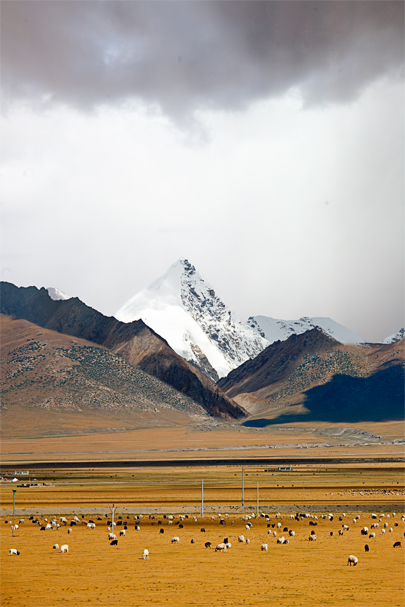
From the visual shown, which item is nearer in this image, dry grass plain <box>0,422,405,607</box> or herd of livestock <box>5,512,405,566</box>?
dry grass plain <box>0,422,405,607</box>

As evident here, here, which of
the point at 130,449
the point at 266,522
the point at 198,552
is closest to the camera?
the point at 198,552

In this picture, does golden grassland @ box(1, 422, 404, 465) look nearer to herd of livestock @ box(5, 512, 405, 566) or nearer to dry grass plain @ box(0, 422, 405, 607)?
dry grass plain @ box(0, 422, 405, 607)

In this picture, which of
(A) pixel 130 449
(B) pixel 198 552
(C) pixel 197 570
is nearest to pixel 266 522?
(B) pixel 198 552

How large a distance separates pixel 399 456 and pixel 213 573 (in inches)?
4999

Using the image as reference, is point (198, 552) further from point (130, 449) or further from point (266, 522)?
point (130, 449)

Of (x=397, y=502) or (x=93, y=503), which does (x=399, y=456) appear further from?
(x=93, y=503)

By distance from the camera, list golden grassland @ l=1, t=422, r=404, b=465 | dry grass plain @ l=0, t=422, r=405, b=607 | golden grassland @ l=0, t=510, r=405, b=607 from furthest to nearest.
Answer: golden grassland @ l=1, t=422, r=404, b=465 < dry grass plain @ l=0, t=422, r=405, b=607 < golden grassland @ l=0, t=510, r=405, b=607

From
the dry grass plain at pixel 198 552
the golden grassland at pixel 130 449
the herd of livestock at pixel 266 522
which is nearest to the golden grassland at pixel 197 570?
the dry grass plain at pixel 198 552

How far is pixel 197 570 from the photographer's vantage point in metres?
33.2

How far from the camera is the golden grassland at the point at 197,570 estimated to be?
2761 centimetres

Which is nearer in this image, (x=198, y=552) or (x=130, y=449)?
(x=198, y=552)

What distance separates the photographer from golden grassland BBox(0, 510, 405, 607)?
27.6 m

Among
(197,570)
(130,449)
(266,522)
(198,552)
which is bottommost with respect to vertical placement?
(130,449)

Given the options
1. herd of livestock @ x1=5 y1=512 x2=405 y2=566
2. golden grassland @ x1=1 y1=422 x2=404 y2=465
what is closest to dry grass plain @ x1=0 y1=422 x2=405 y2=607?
herd of livestock @ x1=5 y1=512 x2=405 y2=566
